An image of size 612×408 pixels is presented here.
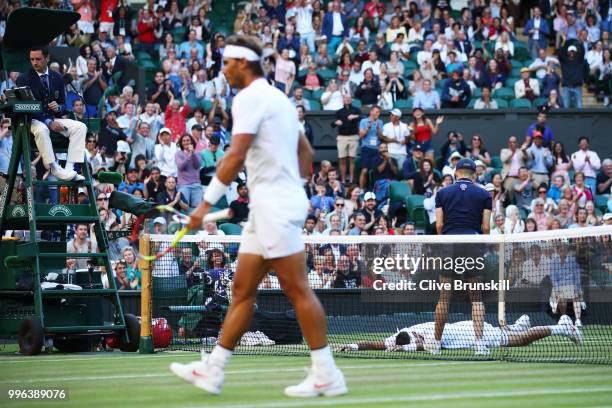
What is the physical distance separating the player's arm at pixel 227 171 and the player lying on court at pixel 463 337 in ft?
16.2

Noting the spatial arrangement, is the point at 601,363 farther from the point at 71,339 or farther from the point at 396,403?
the point at 71,339

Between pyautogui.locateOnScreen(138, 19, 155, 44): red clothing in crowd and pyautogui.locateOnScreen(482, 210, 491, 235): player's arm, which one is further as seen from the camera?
pyautogui.locateOnScreen(138, 19, 155, 44): red clothing in crowd

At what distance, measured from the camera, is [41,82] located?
40.8ft

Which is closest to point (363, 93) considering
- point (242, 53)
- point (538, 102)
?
point (538, 102)

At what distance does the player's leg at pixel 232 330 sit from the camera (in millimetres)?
7398

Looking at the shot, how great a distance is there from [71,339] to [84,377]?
405cm

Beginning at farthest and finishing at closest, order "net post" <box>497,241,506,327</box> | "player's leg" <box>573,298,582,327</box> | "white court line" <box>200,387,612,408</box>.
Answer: "player's leg" <box>573,298,582,327</box> < "net post" <box>497,241,506,327</box> < "white court line" <box>200,387,612,408</box>

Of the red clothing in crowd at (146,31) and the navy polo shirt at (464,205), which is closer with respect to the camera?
the navy polo shirt at (464,205)

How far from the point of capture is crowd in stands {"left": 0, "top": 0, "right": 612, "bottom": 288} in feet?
67.7

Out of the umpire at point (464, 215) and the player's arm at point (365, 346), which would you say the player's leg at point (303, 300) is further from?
the umpire at point (464, 215)

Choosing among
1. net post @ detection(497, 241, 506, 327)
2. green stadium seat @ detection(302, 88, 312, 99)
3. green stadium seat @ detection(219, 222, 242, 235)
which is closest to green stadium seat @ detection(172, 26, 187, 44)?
green stadium seat @ detection(302, 88, 312, 99)

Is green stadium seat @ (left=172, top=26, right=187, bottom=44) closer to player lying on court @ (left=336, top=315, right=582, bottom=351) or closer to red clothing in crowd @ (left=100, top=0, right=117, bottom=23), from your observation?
red clothing in crowd @ (left=100, top=0, right=117, bottom=23)

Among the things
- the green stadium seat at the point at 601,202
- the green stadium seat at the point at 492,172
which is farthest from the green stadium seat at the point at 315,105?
the green stadium seat at the point at 601,202

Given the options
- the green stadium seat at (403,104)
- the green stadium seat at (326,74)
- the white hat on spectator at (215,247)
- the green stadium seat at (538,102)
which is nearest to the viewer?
the white hat on spectator at (215,247)
